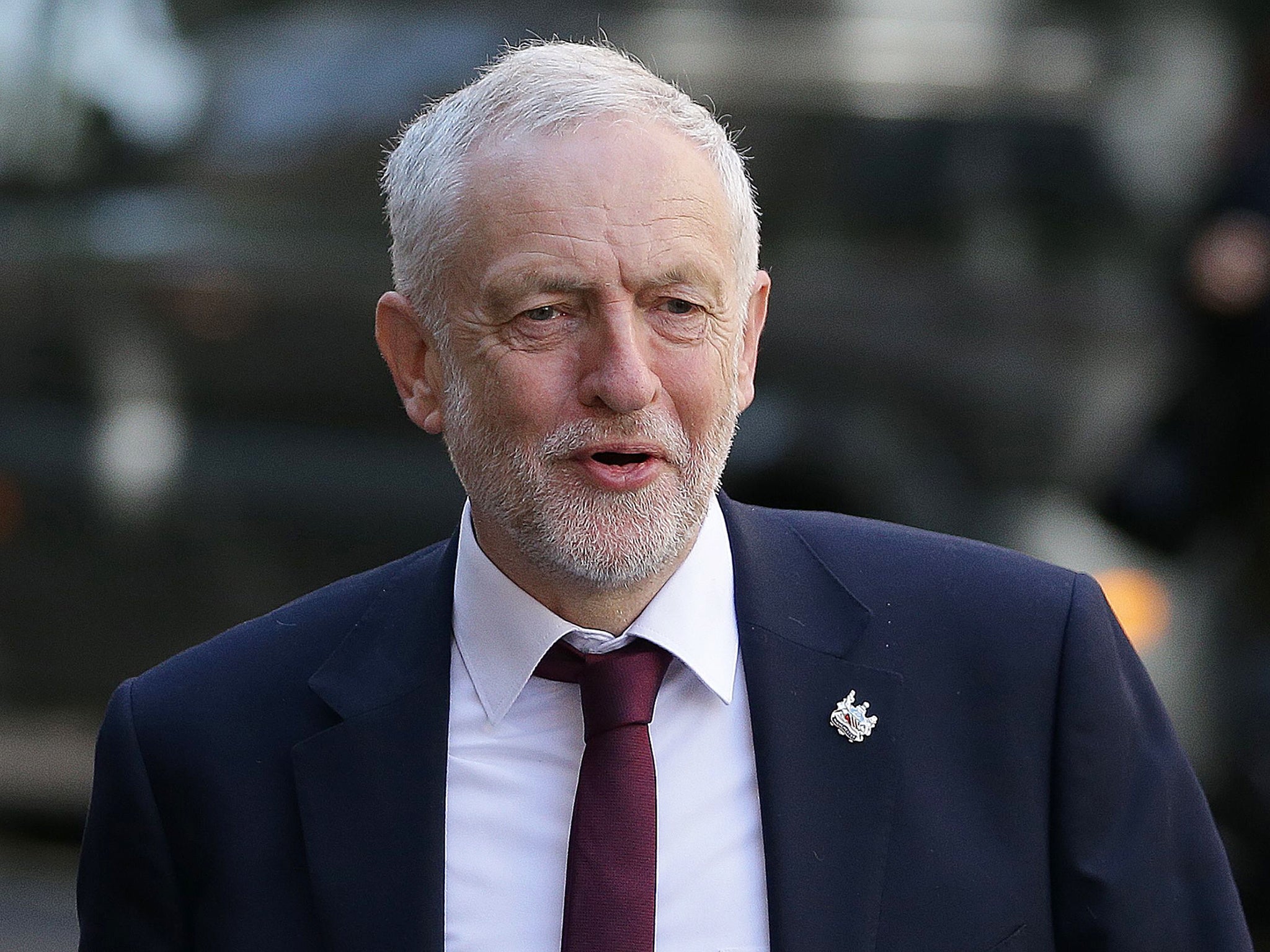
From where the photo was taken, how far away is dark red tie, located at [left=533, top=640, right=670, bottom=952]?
6.94 ft

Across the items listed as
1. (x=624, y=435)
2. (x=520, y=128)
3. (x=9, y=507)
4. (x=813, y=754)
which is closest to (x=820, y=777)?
(x=813, y=754)

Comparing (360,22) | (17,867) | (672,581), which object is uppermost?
(360,22)

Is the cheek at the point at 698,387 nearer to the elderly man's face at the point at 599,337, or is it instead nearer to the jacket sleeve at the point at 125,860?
the elderly man's face at the point at 599,337

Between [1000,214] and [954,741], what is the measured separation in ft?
10.6

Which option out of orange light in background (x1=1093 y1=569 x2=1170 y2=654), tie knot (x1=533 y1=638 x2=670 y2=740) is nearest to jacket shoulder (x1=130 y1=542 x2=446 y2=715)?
tie knot (x1=533 y1=638 x2=670 y2=740)

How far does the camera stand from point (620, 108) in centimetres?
224

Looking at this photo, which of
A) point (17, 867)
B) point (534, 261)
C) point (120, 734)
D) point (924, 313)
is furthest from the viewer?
point (17, 867)

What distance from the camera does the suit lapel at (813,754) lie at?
6.93ft

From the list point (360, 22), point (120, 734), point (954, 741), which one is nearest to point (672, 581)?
point (954, 741)

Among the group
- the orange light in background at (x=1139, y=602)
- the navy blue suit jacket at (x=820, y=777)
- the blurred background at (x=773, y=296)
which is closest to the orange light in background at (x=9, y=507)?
the blurred background at (x=773, y=296)

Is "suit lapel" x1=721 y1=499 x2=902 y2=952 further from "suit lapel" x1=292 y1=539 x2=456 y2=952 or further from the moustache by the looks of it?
"suit lapel" x1=292 y1=539 x2=456 y2=952

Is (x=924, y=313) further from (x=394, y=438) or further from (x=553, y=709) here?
(x=553, y=709)

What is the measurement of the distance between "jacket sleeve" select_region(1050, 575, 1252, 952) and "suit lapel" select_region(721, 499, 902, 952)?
0.21 meters

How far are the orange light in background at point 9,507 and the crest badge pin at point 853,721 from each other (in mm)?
3762
